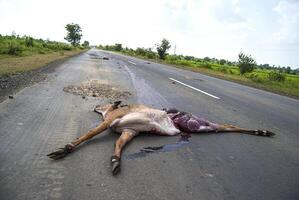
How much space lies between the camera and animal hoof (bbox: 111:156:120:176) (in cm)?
341

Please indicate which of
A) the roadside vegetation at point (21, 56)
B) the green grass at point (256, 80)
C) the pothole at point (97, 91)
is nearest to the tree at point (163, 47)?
the green grass at point (256, 80)

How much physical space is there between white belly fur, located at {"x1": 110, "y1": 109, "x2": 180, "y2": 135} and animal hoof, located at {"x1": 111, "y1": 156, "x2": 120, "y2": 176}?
1.00 meters

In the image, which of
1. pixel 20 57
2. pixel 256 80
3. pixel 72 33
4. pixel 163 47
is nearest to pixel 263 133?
pixel 20 57

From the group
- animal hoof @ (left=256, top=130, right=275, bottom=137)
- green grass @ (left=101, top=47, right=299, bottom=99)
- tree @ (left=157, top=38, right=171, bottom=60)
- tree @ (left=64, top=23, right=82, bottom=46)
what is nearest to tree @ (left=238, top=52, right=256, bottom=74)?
green grass @ (left=101, top=47, right=299, bottom=99)

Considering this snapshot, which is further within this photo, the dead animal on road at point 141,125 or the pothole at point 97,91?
the pothole at point 97,91

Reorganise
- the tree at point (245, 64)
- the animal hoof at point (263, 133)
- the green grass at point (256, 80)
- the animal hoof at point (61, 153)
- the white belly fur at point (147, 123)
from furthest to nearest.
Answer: the tree at point (245, 64) < the green grass at point (256, 80) < the animal hoof at point (263, 133) < the white belly fur at point (147, 123) < the animal hoof at point (61, 153)

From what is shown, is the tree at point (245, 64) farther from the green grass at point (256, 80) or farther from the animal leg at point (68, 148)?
the animal leg at point (68, 148)

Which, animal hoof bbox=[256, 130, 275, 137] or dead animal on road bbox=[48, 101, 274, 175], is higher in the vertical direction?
dead animal on road bbox=[48, 101, 274, 175]

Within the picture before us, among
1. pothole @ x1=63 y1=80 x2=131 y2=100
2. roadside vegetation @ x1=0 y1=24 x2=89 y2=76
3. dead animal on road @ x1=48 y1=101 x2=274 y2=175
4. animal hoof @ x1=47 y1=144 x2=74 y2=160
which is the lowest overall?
roadside vegetation @ x1=0 y1=24 x2=89 y2=76

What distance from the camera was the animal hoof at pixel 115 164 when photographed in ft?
11.2

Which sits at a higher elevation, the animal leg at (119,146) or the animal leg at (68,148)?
the animal leg at (119,146)

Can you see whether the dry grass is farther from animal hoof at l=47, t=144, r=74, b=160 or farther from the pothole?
animal hoof at l=47, t=144, r=74, b=160

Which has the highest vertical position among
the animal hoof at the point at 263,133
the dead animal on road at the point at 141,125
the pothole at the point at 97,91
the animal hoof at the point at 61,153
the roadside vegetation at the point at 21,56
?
the dead animal on road at the point at 141,125

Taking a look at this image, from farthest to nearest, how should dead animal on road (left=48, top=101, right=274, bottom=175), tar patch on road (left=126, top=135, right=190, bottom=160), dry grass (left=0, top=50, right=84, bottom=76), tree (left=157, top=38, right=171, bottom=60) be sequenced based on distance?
tree (left=157, top=38, right=171, bottom=60) < dry grass (left=0, top=50, right=84, bottom=76) < dead animal on road (left=48, top=101, right=274, bottom=175) < tar patch on road (left=126, top=135, right=190, bottom=160)
